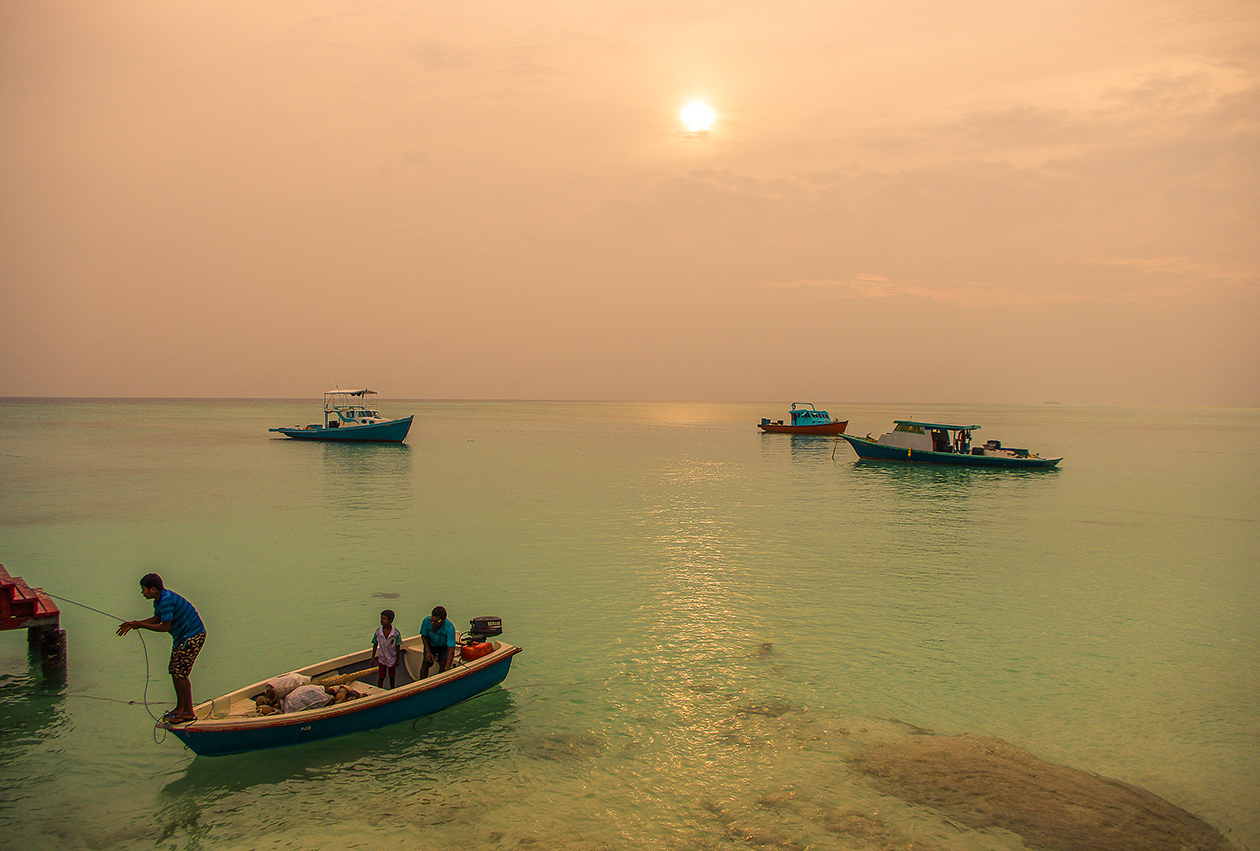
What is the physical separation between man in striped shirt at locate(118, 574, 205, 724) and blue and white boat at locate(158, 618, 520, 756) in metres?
0.21

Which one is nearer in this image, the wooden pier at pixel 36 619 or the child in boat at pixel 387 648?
the child in boat at pixel 387 648

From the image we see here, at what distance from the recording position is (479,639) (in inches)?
500

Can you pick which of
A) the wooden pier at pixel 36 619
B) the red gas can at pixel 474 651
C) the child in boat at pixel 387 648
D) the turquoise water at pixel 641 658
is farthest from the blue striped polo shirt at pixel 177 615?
the wooden pier at pixel 36 619

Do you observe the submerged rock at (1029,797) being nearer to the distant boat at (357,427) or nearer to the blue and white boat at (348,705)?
the blue and white boat at (348,705)

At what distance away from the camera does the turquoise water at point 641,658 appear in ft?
32.1

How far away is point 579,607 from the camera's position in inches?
773

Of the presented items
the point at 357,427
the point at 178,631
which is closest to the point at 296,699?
the point at 178,631

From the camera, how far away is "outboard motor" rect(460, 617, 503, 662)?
12264mm

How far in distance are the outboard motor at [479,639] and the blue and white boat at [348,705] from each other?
0.03m

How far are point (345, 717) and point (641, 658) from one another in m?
6.59

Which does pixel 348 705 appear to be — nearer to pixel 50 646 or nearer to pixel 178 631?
pixel 178 631

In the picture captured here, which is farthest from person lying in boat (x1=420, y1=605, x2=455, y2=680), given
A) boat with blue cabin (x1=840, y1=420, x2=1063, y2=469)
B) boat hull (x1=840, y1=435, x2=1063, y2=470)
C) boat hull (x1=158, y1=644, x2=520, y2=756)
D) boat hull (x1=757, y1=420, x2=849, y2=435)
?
boat hull (x1=757, y1=420, x2=849, y2=435)

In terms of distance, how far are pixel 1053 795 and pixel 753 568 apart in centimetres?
1467

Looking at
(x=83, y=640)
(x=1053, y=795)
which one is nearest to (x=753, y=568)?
(x=1053, y=795)
